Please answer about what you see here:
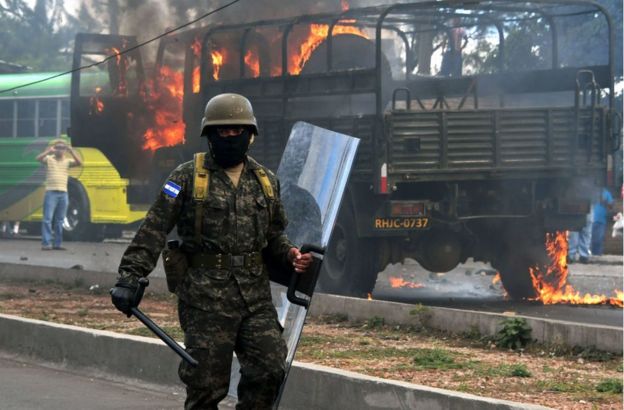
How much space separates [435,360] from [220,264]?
3.37 metres

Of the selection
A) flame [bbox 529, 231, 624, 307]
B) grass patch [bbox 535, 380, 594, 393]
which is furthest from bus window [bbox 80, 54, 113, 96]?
grass patch [bbox 535, 380, 594, 393]

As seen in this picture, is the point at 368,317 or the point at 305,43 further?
the point at 305,43

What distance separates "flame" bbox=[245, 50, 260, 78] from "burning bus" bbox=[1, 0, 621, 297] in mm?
16

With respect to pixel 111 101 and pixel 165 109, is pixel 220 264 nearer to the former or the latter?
pixel 165 109

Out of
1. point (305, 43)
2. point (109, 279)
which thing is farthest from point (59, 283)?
point (305, 43)

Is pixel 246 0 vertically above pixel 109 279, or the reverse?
pixel 246 0

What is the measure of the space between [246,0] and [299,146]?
1160 cm

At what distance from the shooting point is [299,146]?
272 inches

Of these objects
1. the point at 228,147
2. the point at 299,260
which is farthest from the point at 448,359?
the point at 228,147

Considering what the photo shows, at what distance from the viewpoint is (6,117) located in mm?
26781

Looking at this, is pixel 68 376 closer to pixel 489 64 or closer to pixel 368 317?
pixel 368 317

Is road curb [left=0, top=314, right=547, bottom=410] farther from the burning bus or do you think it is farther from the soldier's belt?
the burning bus

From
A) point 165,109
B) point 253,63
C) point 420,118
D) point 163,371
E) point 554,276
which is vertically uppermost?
point 253,63

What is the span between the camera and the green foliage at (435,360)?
8453 millimetres
